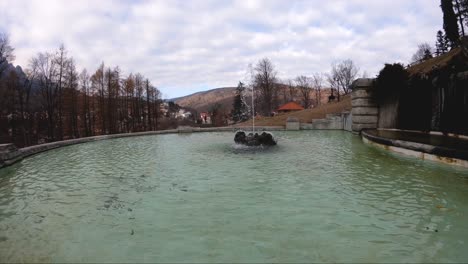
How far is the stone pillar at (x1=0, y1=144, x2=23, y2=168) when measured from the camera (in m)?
11.2

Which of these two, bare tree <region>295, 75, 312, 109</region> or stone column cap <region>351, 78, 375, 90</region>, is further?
bare tree <region>295, 75, 312, 109</region>

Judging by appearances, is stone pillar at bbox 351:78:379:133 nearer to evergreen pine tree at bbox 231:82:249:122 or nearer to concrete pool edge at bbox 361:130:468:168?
concrete pool edge at bbox 361:130:468:168

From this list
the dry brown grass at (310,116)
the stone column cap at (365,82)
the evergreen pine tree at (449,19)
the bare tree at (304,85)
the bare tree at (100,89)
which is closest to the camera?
the stone column cap at (365,82)

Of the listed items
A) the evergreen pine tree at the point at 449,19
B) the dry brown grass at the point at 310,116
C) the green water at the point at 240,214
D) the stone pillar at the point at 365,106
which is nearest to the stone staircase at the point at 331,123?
the stone pillar at the point at 365,106

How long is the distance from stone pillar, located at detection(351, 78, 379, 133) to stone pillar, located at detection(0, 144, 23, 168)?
64.9 feet

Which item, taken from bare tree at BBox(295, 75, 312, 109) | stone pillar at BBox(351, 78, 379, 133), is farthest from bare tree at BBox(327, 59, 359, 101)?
stone pillar at BBox(351, 78, 379, 133)

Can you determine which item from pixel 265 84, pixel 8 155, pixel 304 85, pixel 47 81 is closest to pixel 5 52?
pixel 47 81

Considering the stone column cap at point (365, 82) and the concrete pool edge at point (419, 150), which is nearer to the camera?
the concrete pool edge at point (419, 150)

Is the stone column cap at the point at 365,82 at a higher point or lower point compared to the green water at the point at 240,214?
higher

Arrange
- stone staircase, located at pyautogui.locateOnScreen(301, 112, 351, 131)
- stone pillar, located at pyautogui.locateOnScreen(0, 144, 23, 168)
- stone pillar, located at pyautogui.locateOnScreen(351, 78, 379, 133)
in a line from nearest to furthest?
A: stone pillar, located at pyautogui.locateOnScreen(0, 144, 23, 168) < stone pillar, located at pyautogui.locateOnScreen(351, 78, 379, 133) < stone staircase, located at pyautogui.locateOnScreen(301, 112, 351, 131)

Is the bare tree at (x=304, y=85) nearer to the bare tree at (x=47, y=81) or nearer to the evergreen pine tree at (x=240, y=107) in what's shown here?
the evergreen pine tree at (x=240, y=107)

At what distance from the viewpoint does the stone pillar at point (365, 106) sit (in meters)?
21.3

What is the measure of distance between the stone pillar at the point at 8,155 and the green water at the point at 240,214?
214 cm

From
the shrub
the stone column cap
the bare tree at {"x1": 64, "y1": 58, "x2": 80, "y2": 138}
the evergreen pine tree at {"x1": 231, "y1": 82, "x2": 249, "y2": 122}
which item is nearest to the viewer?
the shrub
